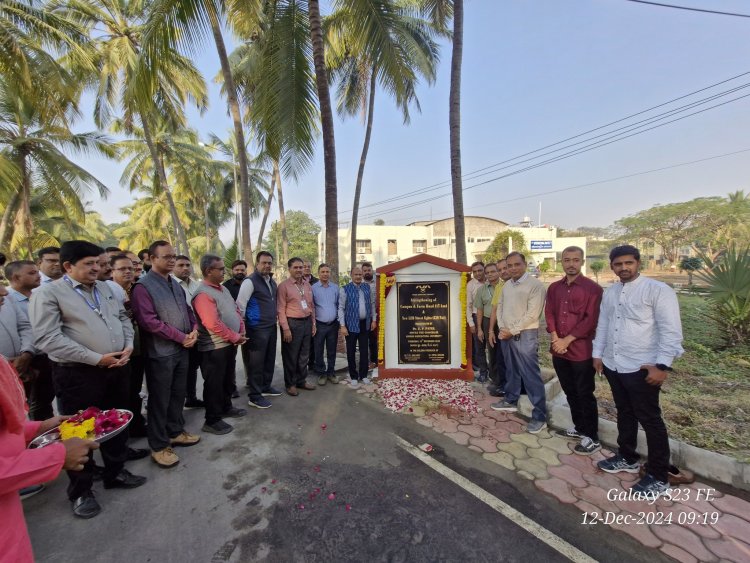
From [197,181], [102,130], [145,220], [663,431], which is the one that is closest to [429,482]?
[663,431]

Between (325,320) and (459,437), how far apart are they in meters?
2.53

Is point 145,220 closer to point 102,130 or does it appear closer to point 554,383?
point 102,130

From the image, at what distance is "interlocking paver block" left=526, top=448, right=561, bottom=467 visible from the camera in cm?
304

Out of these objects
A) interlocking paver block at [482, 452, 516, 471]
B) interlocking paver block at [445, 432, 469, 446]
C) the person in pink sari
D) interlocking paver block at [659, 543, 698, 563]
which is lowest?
interlocking paver block at [659, 543, 698, 563]

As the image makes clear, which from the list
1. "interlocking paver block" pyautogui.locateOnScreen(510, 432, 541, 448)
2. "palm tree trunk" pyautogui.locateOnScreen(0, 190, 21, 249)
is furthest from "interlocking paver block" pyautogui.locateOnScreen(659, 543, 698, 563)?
"palm tree trunk" pyautogui.locateOnScreen(0, 190, 21, 249)

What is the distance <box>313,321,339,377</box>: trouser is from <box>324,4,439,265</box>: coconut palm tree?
448 centimetres

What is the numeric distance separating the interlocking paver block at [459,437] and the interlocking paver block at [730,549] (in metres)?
1.76

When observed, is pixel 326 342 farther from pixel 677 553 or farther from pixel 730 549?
pixel 730 549

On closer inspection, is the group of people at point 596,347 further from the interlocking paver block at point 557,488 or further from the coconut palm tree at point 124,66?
the coconut palm tree at point 124,66

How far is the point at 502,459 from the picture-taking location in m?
3.10

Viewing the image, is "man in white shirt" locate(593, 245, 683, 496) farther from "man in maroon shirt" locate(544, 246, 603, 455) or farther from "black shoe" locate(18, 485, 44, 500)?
"black shoe" locate(18, 485, 44, 500)

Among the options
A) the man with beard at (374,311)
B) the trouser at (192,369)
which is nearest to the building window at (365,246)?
the man with beard at (374,311)

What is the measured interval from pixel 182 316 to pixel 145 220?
29.3m

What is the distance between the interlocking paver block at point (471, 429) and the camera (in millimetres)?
3574
